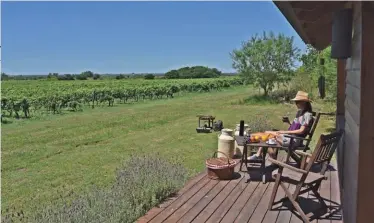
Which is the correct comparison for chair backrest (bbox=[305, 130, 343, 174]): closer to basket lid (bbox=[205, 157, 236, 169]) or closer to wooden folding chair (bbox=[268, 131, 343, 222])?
wooden folding chair (bbox=[268, 131, 343, 222])

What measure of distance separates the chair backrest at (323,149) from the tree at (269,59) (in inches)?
794

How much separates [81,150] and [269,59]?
16.5m

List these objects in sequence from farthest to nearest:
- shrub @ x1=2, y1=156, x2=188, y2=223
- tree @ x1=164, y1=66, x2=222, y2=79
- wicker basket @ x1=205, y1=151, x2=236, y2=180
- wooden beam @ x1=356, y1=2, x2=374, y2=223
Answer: tree @ x1=164, y1=66, x2=222, y2=79, wicker basket @ x1=205, y1=151, x2=236, y2=180, shrub @ x1=2, y1=156, x2=188, y2=223, wooden beam @ x1=356, y1=2, x2=374, y2=223

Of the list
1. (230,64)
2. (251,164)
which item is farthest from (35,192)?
(230,64)

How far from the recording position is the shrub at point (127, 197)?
3.28 meters

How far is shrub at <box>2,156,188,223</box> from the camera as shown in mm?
3277

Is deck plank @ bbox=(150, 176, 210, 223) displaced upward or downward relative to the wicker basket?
downward

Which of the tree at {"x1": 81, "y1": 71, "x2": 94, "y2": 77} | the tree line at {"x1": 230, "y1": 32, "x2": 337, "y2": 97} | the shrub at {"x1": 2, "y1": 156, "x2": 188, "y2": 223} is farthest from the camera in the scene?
the tree at {"x1": 81, "y1": 71, "x2": 94, "y2": 77}

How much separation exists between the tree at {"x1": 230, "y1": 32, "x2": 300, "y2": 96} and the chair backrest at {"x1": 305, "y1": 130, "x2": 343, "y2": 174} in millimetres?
20166

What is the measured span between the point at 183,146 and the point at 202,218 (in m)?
5.79

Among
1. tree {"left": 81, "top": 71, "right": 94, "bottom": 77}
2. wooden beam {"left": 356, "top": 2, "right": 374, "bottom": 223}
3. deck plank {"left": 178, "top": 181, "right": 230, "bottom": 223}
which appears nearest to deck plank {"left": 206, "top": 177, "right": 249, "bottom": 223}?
deck plank {"left": 178, "top": 181, "right": 230, "bottom": 223}

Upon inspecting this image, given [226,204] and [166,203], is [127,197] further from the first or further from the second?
[226,204]

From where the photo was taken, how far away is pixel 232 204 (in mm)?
3785

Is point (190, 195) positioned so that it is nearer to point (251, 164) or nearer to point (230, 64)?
point (251, 164)
